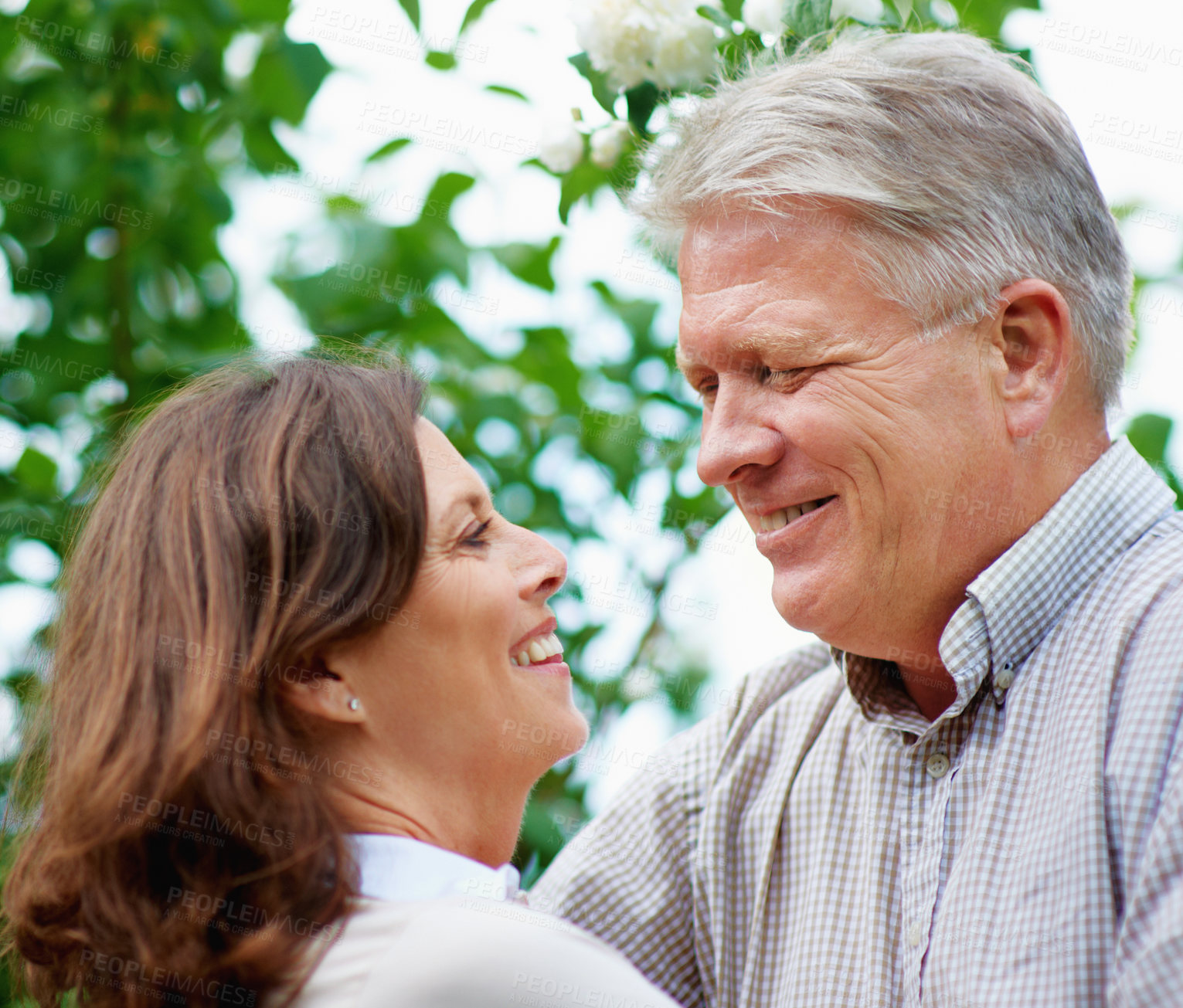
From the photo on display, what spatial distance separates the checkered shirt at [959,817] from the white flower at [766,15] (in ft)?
2.95

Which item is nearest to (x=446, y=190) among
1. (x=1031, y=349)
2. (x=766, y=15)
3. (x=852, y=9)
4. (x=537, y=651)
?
(x=766, y=15)

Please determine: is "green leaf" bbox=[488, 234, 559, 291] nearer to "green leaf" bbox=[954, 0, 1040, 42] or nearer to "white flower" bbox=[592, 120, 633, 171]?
"white flower" bbox=[592, 120, 633, 171]

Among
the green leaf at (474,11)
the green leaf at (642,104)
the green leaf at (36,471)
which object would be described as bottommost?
the green leaf at (36,471)

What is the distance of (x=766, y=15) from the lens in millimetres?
2053

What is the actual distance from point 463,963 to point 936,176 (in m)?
1.35

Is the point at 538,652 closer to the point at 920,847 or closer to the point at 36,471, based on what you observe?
the point at 920,847

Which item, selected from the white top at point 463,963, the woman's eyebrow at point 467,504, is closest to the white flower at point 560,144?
the woman's eyebrow at point 467,504

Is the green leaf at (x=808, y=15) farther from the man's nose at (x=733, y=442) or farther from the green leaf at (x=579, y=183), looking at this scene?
the man's nose at (x=733, y=442)

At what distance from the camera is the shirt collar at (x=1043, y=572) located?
70.9 inches

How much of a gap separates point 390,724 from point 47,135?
160cm

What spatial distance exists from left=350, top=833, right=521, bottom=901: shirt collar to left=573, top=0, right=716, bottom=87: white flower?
1354mm

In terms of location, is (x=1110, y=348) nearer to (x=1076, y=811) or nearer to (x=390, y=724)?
(x=1076, y=811)

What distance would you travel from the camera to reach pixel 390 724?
172 cm

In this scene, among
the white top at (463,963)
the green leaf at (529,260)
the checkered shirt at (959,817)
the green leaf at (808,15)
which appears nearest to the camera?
the white top at (463,963)
